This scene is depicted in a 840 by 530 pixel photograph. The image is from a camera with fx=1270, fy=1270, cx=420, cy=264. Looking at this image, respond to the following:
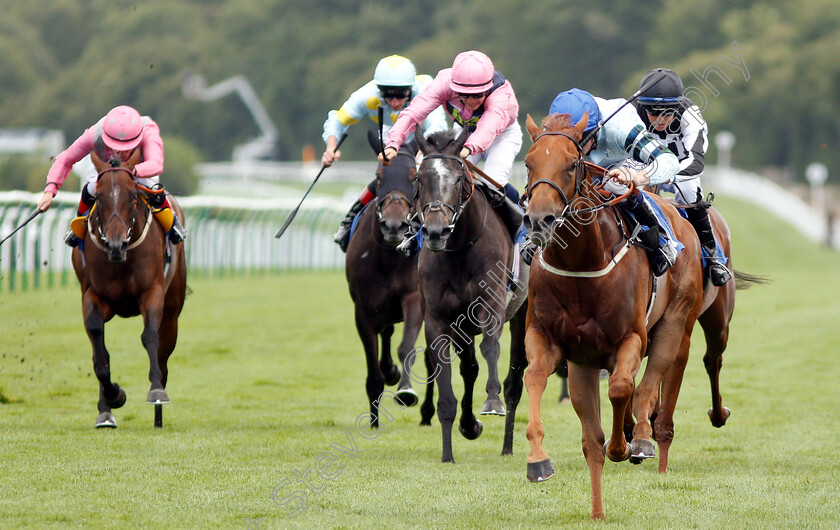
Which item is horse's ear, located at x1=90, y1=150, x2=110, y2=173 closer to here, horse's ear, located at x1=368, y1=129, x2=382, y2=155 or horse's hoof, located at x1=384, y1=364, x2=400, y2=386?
horse's ear, located at x1=368, y1=129, x2=382, y2=155

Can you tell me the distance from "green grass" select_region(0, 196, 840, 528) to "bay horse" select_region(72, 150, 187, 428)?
0.31 m

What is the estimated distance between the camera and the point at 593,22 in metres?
61.3

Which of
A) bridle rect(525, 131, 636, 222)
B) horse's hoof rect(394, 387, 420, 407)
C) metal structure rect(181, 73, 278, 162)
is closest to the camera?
bridle rect(525, 131, 636, 222)

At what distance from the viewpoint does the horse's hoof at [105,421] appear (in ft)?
25.9

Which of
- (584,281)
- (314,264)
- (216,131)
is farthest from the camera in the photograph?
(216,131)

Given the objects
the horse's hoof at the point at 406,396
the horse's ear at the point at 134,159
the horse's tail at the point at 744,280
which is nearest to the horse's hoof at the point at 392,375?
the horse's hoof at the point at 406,396

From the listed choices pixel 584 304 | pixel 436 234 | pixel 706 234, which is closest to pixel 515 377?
pixel 706 234

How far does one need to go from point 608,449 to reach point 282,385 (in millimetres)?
5322

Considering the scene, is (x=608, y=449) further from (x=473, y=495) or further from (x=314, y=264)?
(x=314, y=264)

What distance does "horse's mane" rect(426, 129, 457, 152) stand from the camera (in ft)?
21.6

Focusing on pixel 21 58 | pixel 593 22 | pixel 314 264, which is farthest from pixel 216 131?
pixel 314 264

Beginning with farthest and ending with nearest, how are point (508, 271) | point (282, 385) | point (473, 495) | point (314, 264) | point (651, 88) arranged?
point (314, 264) < point (282, 385) < point (508, 271) < point (651, 88) < point (473, 495)

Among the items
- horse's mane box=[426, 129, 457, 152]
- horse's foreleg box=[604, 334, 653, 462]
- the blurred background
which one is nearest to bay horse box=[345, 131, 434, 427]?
horse's mane box=[426, 129, 457, 152]

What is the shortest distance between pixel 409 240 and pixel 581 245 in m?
2.25
